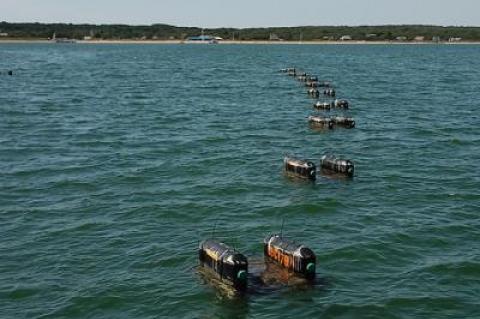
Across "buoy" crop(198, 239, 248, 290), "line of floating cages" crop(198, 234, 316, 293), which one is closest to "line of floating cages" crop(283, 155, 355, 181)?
"line of floating cages" crop(198, 234, 316, 293)

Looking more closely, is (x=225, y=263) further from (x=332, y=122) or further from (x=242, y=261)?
(x=332, y=122)

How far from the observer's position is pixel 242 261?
90.3 ft

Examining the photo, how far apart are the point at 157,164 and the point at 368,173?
16551 millimetres

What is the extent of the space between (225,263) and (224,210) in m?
11.7

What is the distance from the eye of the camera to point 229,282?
27.8m

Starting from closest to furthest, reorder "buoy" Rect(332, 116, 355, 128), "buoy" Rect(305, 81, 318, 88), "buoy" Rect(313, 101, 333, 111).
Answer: "buoy" Rect(332, 116, 355, 128)
"buoy" Rect(313, 101, 333, 111)
"buoy" Rect(305, 81, 318, 88)

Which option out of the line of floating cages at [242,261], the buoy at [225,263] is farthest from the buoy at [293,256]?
the buoy at [225,263]

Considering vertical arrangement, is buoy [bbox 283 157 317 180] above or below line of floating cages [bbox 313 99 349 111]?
below

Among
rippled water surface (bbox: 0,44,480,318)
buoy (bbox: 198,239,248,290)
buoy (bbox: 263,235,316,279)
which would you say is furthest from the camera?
buoy (bbox: 263,235,316,279)

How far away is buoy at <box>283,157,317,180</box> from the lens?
150 feet

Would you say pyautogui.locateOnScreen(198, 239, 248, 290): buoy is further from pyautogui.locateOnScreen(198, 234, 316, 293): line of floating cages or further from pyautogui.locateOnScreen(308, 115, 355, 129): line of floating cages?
pyautogui.locateOnScreen(308, 115, 355, 129): line of floating cages

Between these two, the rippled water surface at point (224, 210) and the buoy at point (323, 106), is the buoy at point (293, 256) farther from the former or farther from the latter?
the buoy at point (323, 106)

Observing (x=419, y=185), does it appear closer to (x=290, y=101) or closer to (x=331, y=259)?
(x=331, y=259)

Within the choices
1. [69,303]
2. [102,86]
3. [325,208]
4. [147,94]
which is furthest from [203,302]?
[102,86]
